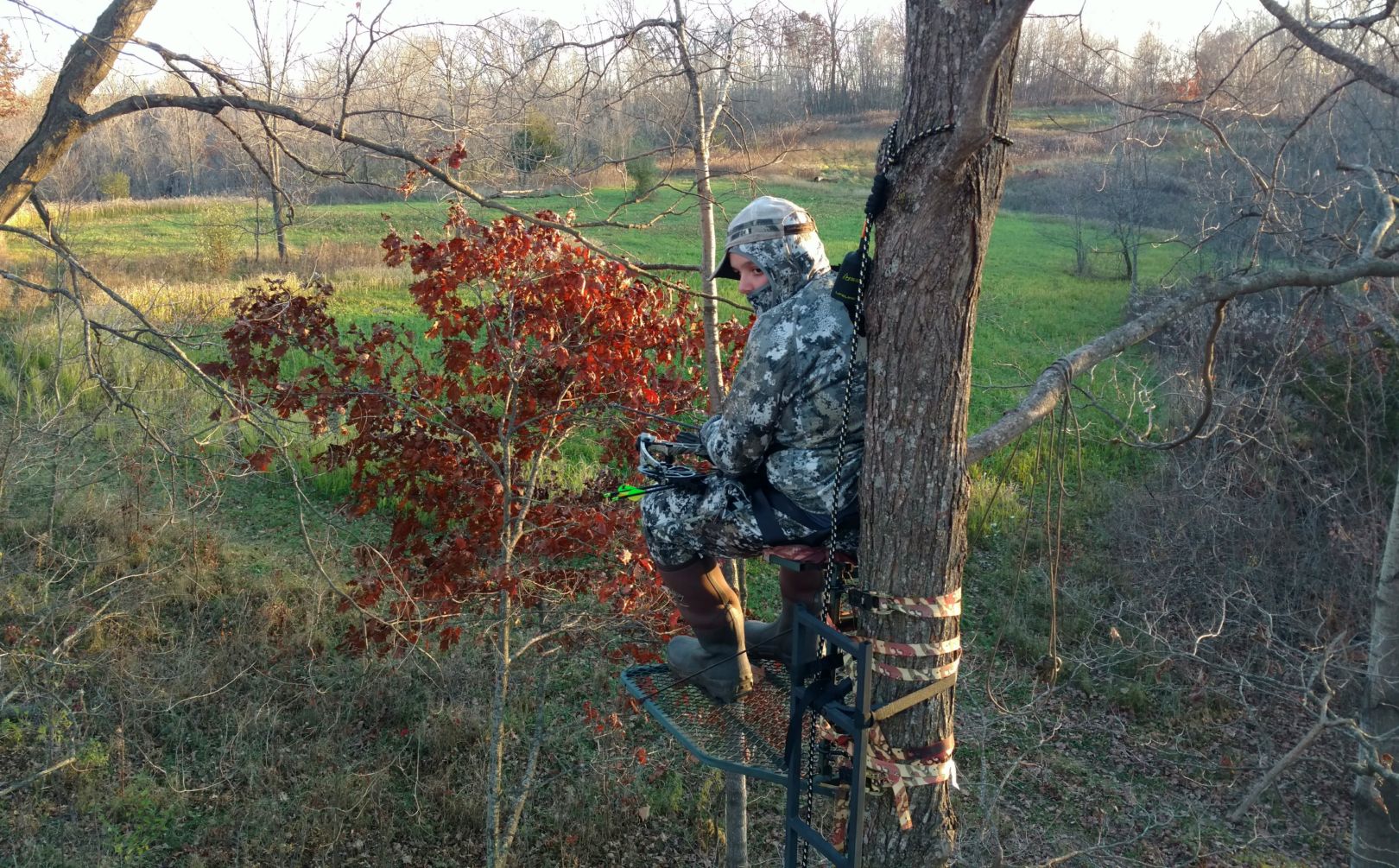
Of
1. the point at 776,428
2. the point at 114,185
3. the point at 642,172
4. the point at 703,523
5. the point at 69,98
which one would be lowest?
the point at 703,523

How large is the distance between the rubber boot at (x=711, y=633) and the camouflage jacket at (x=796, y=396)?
23.9 inches

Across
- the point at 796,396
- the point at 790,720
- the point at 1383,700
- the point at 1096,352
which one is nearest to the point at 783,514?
the point at 796,396

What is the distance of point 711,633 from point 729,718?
346 millimetres

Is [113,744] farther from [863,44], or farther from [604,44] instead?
[863,44]

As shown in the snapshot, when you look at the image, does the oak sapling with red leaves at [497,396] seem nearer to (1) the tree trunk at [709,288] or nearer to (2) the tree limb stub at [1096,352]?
(1) the tree trunk at [709,288]

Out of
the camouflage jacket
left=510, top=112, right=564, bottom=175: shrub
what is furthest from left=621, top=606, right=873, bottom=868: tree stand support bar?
left=510, top=112, right=564, bottom=175: shrub

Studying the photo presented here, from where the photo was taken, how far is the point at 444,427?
239 inches

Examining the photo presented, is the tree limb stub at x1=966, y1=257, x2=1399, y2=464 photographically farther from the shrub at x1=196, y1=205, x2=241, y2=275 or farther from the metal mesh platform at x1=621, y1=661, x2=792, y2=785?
the shrub at x1=196, y1=205, x2=241, y2=275

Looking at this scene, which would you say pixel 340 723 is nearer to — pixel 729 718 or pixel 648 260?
pixel 729 718

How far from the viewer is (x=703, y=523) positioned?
157 inches

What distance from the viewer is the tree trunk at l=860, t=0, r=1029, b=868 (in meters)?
3.01

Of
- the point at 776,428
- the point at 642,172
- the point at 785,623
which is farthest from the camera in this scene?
the point at 642,172

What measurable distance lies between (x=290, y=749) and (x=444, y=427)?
317 cm

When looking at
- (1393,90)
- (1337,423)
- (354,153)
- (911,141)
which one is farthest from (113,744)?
(1337,423)
